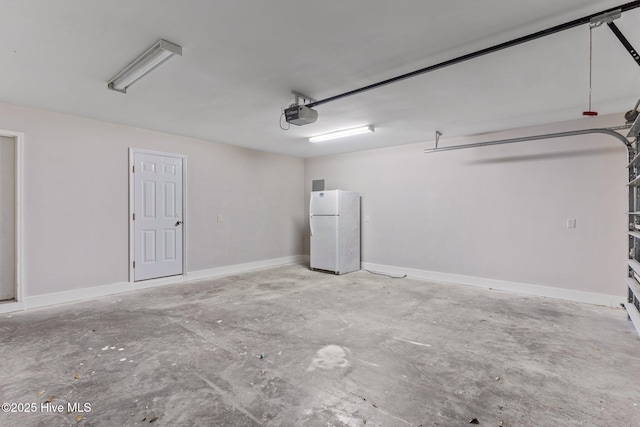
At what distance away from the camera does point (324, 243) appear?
6234 mm

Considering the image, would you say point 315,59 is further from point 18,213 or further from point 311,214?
point 18,213

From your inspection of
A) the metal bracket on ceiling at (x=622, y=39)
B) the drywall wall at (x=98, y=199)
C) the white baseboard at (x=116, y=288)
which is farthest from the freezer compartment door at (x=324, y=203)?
the metal bracket on ceiling at (x=622, y=39)

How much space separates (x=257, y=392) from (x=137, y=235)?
12.7 ft

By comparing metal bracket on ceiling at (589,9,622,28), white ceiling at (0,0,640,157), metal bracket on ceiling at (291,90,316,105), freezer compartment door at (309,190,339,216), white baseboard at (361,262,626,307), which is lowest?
white baseboard at (361,262,626,307)

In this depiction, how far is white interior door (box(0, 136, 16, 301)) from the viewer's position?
12.5ft

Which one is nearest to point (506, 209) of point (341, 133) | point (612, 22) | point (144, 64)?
point (341, 133)

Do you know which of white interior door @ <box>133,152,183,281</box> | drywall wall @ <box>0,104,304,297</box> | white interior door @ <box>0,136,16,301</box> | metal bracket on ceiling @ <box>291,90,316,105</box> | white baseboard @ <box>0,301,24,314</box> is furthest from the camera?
white interior door @ <box>133,152,183,281</box>

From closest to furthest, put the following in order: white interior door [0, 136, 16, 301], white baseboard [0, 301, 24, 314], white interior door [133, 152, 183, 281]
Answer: white baseboard [0, 301, 24, 314], white interior door [0, 136, 16, 301], white interior door [133, 152, 183, 281]

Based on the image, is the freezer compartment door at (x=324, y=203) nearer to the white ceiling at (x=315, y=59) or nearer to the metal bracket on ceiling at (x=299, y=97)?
Result: the white ceiling at (x=315, y=59)

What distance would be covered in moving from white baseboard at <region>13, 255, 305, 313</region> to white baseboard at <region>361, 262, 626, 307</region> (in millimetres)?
2908

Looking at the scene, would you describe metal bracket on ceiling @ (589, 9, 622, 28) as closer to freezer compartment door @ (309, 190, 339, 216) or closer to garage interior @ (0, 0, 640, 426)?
garage interior @ (0, 0, 640, 426)

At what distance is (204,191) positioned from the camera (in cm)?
575

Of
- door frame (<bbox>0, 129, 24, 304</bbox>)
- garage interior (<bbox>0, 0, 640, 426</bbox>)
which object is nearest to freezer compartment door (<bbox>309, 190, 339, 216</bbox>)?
garage interior (<bbox>0, 0, 640, 426</bbox>)

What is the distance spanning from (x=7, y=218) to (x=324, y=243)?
4.83 meters
